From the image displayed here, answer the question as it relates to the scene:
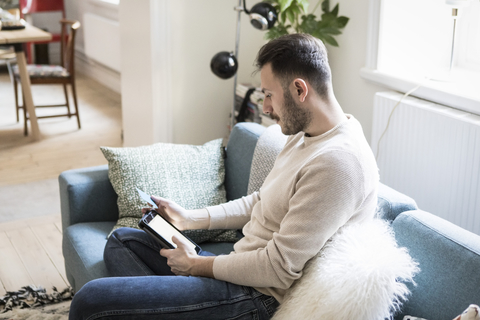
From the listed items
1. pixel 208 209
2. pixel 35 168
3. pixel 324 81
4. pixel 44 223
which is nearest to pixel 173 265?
pixel 208 209

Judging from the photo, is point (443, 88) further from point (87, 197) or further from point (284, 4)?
point (87, 197)

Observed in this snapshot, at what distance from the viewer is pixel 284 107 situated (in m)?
1.39

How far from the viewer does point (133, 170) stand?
78.6 inches

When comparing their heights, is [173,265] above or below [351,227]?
below

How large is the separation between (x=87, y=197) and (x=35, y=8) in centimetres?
521

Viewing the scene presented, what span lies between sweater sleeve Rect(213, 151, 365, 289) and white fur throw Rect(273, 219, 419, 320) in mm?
33

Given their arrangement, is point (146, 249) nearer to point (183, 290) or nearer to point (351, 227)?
point (183, 290)

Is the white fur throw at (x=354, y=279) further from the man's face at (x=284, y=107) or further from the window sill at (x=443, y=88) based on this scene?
the window sill at (x=443, y=88)

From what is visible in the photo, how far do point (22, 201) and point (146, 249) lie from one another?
1.86 metres

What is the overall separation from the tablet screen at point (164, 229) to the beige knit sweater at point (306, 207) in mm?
225

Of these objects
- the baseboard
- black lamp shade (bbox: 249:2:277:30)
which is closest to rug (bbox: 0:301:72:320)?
black lamp shade (bbox: 249:2:277:30)

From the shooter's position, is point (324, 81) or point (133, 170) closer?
point (324, 81)

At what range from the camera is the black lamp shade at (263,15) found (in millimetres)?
2582

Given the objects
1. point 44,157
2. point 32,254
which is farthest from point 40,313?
point 44,157
